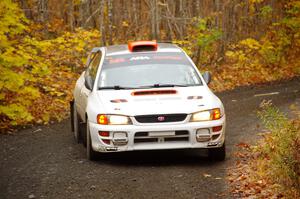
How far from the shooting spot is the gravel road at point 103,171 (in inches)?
Answer: 312

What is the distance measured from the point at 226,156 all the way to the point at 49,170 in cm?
283

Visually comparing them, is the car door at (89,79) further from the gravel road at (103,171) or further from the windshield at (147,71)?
the gravel road at (103,171)

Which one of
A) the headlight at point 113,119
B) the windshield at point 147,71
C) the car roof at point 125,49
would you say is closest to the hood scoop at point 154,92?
the windshield at point 147,71

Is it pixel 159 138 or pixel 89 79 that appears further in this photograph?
pixel 89 79

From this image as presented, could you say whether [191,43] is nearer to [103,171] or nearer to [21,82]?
[21,82]

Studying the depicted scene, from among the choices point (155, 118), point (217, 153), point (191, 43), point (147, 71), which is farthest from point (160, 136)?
point (191, 43)

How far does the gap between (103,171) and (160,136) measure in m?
0.97

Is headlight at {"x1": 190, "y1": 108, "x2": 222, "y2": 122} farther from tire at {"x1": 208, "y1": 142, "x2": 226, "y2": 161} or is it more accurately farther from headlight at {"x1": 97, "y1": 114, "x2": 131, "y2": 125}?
headlight at {"x1": 97, "y1": 114, "x2": 131, "y2": 125}

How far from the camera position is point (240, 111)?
52.1ft

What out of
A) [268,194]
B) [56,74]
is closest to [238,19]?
[56,74]

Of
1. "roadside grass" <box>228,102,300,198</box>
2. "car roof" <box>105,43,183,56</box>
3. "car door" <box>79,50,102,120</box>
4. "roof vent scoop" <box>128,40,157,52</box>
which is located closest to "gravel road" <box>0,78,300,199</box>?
"roadside grass" <box>228,102,300,198</box>

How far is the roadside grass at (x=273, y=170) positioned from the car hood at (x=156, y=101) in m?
1.08

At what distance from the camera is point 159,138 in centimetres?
914

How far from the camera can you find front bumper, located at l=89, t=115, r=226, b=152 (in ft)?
29.8
